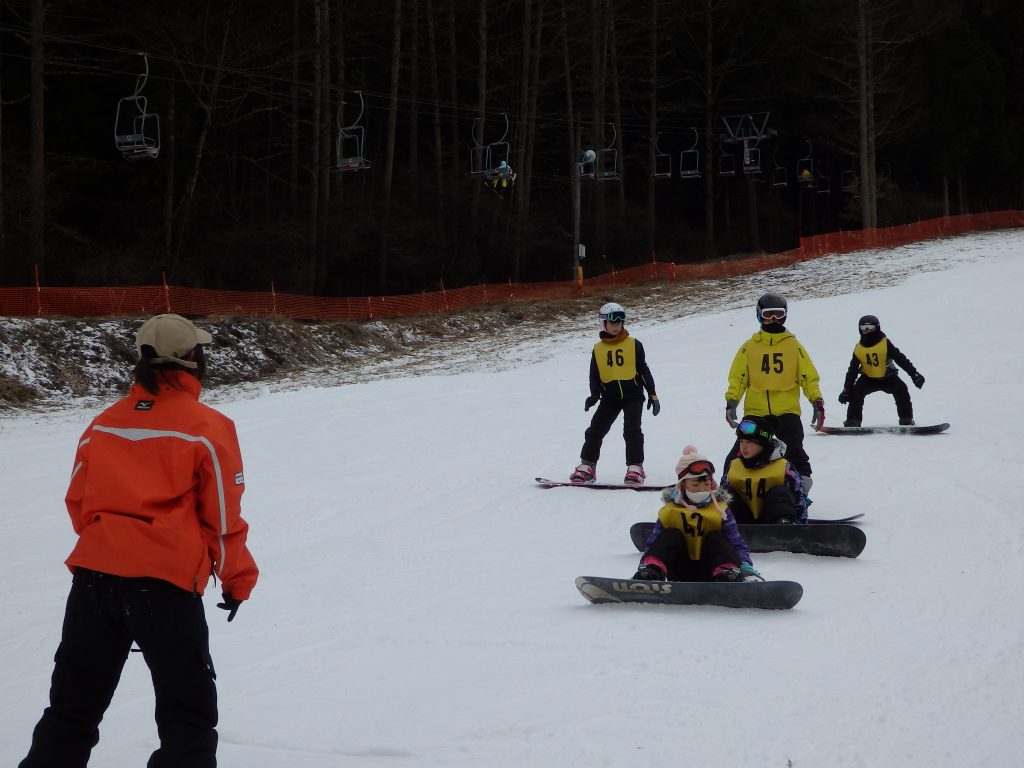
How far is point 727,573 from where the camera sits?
6012mm

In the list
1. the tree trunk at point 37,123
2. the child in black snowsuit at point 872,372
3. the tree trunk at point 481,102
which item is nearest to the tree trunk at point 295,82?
the tree trunk at point 481,102

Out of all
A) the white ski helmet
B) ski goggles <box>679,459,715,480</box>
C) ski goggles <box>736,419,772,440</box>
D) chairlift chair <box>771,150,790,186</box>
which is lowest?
ski goggles <box>679,459,715,480</box>

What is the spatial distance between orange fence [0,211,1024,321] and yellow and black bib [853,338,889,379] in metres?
15.8

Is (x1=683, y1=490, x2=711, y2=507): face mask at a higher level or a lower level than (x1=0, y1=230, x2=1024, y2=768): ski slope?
higher

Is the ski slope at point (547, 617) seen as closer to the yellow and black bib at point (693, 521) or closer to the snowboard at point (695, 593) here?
the snowboard at point (695, 593)

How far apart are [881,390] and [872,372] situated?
24cm

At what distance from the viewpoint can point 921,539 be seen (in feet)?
25.3

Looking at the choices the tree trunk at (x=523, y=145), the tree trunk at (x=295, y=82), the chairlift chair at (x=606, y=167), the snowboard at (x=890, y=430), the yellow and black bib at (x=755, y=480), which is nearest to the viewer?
the yellow and black bib at (x=755, y=480)

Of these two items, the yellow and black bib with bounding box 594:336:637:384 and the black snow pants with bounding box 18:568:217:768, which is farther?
the yellow and black bib with bounding box 594:336:637:384

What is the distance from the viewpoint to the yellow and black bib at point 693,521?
6.16 metres

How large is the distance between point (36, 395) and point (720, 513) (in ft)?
51.9

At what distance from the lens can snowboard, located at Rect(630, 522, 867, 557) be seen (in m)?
7.09

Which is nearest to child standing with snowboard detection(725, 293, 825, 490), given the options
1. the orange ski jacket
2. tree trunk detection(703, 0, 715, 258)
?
the orange ski jacket

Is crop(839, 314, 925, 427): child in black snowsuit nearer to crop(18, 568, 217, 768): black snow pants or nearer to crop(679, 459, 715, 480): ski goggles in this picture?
crop(679, 459, 715, 480): ski goggles
